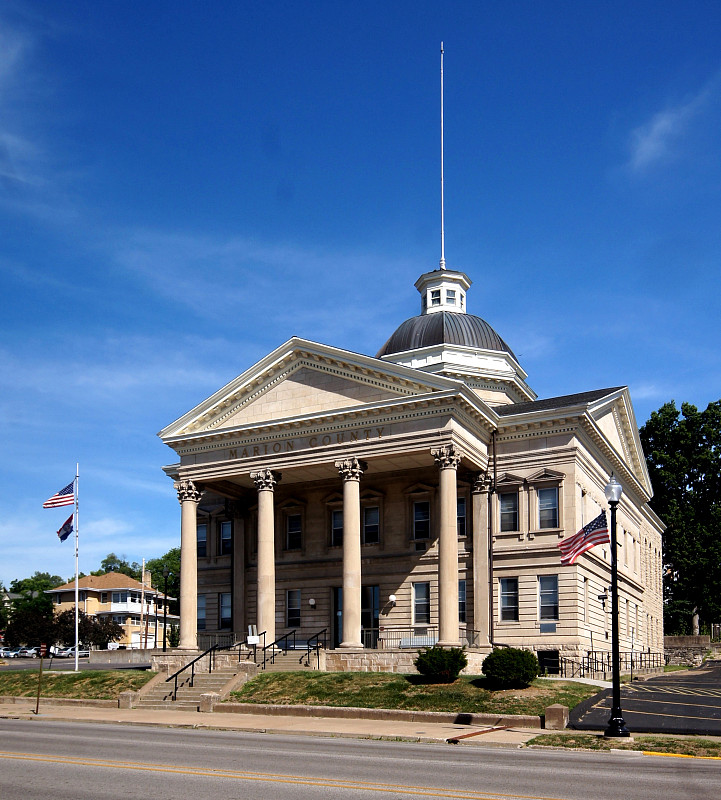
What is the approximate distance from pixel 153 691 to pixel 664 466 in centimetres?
4882

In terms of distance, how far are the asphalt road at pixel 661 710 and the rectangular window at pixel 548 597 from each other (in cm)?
540

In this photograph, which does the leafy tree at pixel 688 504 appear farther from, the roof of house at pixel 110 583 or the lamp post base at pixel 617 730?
the roof of house at pixel 110 583

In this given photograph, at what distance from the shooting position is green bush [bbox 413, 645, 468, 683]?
3030 cm

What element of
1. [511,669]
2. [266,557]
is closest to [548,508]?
[266,557]

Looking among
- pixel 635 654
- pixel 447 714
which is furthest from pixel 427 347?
pixel 447 714

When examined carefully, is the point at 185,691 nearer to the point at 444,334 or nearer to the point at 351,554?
the point at 351,554

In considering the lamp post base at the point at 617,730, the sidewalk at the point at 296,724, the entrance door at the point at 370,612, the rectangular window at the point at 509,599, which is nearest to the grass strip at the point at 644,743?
the lamp post base at the point at 617,730

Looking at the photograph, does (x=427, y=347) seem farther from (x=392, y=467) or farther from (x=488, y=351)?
(x=392, y=467)

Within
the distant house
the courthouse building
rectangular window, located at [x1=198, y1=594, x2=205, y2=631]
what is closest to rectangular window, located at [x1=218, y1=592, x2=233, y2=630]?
the courthouse building

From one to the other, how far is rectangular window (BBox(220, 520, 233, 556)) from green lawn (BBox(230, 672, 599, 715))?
1567 cm

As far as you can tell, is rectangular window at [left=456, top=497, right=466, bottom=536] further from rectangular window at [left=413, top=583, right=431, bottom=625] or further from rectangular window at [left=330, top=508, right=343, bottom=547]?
rectangular window at [left=330, top=508, right=343, bottom=547]

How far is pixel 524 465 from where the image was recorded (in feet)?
133

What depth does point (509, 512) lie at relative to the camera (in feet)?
134

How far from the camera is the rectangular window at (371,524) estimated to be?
43656mm
